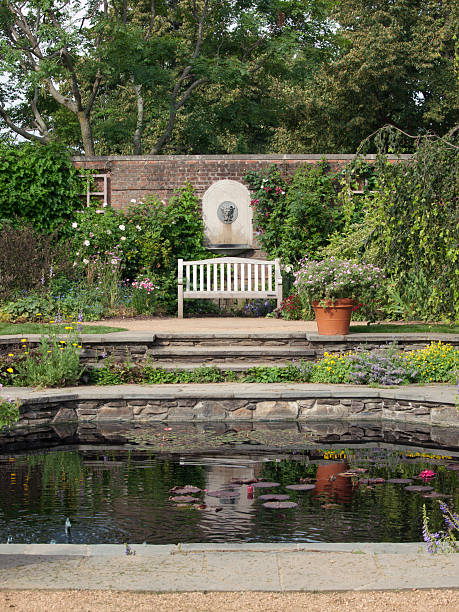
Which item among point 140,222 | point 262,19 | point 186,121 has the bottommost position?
point 140,222

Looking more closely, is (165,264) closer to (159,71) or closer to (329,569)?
(159,71)

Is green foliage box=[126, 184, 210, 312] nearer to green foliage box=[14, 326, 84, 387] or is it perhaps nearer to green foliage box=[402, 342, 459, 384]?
green foliage box=[14, 326, 84, 387]

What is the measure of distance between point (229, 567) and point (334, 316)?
6.51 meters

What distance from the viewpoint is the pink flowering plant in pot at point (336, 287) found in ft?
32.4

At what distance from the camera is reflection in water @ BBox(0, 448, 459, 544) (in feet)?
15.6

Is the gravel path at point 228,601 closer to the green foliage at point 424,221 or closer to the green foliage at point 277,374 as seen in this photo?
the green foliage at point 424,221

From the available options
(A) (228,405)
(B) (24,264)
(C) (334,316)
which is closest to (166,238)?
(B) (24,264)

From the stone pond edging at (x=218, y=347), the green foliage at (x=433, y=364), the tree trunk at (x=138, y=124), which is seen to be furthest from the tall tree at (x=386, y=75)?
the green foliage at (x=433, y=364)

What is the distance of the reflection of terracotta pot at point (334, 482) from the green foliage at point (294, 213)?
27.5 feet

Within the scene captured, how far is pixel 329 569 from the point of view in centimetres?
367

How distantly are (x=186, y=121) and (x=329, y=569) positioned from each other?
2124cm

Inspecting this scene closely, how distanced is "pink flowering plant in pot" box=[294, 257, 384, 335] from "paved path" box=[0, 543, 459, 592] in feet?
19.7

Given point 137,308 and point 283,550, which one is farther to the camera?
point 137,308

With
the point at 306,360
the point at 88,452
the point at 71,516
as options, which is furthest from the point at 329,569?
the point at 306,360
